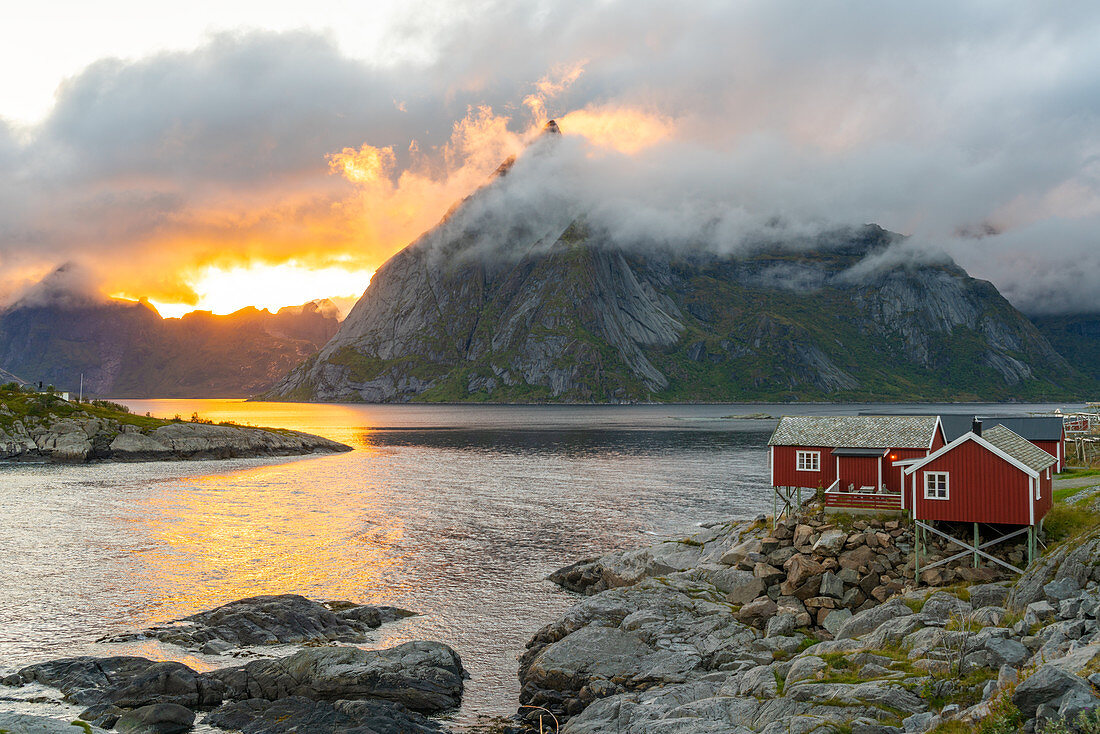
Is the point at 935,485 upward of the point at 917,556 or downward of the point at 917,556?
upward

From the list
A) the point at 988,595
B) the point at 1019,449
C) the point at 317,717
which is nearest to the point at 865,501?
the point at 1019,449

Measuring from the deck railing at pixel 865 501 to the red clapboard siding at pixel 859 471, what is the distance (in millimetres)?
3721

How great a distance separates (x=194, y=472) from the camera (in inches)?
3989

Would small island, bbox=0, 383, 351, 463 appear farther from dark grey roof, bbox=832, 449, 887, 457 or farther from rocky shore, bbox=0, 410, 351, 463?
dark grey roof, bbox=832, 449, 887, 457

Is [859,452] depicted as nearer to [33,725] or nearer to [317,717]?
[317,717]

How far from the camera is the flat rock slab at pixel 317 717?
76.1 feet

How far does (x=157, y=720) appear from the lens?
23.6m

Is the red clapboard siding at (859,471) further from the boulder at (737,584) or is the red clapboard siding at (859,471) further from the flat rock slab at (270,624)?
the flat rock slab at (270,624)

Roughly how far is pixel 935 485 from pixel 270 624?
3498 cm

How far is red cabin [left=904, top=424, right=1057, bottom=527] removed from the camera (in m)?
33.9

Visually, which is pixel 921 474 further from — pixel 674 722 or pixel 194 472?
pixel 194 472

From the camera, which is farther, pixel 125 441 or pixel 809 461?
pixel 125 441

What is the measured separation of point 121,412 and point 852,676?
479 ft

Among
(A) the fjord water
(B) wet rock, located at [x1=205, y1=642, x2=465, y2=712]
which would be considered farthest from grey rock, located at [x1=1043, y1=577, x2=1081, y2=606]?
(B) wet rock, located at [x1=205, y1=642, x2=465, y2=712]
